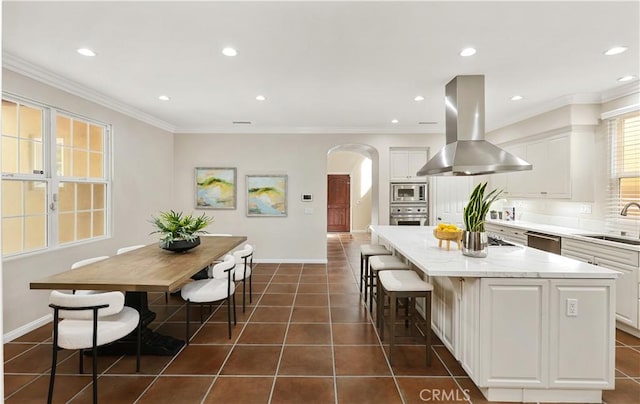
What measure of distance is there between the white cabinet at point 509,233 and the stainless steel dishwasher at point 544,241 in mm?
110

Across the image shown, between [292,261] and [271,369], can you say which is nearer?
[271,369]

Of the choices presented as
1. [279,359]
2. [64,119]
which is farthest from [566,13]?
[64,119]

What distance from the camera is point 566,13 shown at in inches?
90.7

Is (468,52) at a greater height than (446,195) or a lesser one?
greater

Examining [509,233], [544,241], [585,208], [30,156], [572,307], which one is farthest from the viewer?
[509,233]

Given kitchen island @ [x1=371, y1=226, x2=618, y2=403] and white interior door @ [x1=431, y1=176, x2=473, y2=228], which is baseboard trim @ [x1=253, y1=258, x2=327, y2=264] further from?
kitchen island @ [x1=371, y1=226, x2=618, y2=403]

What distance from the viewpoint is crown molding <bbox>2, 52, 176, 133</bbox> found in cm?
307

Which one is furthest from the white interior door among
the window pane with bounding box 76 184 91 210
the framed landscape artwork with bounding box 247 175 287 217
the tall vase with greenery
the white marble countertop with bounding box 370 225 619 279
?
the window pane with bounding box 76 184 91 210

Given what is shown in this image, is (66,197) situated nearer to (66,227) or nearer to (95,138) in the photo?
(66,227)

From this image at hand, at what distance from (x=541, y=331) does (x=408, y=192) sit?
399 centimetres

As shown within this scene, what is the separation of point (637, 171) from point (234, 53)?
4.37 m

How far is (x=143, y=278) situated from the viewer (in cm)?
249

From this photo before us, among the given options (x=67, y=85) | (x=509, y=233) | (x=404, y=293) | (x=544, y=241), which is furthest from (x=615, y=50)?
(x=67, y=85)

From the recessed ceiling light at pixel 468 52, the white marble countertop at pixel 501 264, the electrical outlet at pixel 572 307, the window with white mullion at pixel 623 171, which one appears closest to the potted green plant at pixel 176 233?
the white marble countertop at pixel 501 264
